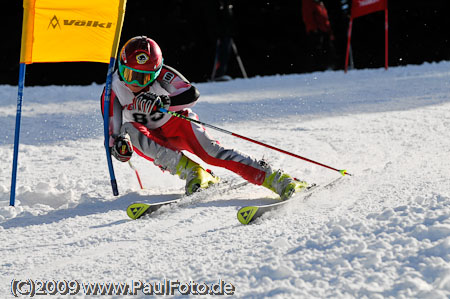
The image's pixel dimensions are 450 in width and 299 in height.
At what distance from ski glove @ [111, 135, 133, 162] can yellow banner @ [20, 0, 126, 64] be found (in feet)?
2.03

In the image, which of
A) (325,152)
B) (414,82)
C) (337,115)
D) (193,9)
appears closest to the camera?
(325,152)

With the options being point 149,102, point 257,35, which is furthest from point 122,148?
point 257,35

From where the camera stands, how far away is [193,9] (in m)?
14.0

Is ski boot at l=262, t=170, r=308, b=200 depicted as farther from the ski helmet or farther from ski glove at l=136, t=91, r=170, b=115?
the ski helmet

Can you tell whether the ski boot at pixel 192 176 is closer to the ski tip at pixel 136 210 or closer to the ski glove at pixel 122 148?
the ski glove at pixel 122 148

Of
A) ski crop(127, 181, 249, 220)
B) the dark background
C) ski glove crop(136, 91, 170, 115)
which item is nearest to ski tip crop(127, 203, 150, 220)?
ski crop(127, 181, 249, 220)

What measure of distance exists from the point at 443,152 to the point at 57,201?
2745mm

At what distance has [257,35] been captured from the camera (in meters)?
14.3

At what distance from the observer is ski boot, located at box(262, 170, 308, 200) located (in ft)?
11.6

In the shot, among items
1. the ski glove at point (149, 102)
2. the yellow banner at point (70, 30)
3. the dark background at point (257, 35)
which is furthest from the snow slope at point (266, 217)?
the dark background at point (257, 35)

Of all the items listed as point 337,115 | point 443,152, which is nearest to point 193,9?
point 337,115

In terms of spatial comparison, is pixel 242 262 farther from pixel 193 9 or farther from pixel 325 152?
pixel 193 9

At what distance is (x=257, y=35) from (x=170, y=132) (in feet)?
35.0

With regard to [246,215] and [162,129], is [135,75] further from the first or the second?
[246,215]
